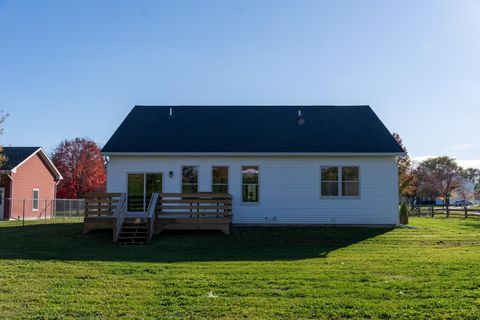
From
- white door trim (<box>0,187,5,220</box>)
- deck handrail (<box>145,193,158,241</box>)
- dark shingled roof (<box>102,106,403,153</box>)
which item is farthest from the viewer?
white door trim (<box>0,187,5,220</box>)

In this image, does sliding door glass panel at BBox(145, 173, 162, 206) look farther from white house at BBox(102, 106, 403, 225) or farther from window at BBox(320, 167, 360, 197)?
window at BBox(320, 167, 360, 197)

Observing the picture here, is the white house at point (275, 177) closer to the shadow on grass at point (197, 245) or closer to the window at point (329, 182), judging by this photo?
the window at point (329, 182)

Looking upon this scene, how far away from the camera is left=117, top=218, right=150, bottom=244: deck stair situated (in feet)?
52.4

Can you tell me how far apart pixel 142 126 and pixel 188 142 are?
289 centimetres

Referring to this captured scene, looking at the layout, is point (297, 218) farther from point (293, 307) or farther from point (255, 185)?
point (293, 307)

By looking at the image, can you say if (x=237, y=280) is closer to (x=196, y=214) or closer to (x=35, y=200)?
(x=196, y=214)

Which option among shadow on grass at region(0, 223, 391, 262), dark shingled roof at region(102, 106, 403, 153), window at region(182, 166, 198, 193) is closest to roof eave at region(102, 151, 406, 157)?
dark shingled roof at region(102, 106, 403, 153)

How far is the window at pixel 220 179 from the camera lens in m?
19.9

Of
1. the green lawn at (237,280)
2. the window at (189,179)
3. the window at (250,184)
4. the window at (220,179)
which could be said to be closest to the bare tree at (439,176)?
the window at (250,184)

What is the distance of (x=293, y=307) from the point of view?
21.9 ft

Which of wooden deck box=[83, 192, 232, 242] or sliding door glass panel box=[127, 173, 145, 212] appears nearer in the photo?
wooden deck box=[83, 192, 232, 242]

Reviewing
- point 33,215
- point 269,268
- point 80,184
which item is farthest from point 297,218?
point 80,184

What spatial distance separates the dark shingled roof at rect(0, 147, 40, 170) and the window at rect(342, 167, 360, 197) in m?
21.9

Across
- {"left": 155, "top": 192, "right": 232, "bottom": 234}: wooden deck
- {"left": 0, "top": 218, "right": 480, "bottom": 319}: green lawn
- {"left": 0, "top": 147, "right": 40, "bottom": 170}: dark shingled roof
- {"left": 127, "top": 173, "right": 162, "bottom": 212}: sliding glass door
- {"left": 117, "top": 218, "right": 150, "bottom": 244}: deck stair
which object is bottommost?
{"left": 0, "top": 218, "right": 480, "bottom": 319}: green lawn
